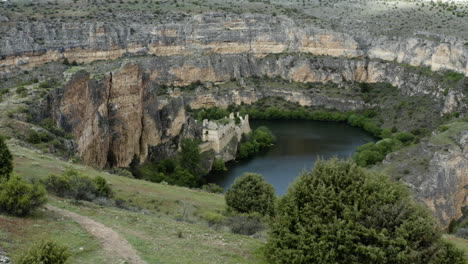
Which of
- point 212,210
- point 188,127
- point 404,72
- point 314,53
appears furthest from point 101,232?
point 314,53

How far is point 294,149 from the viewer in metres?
63.0

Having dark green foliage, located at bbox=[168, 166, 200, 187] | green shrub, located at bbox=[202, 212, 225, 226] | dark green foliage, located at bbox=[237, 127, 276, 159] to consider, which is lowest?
dark green foliage, located at bbox=[237, 127, 276, 159]

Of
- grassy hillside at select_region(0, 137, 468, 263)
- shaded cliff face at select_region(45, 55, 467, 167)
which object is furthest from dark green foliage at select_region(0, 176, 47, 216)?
shaded cliff face at select_region(45, 55, 467, 167)

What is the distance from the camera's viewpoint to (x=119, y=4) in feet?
323

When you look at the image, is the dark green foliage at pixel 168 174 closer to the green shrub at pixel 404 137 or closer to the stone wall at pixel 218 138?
the stone wall at pixel 218 138

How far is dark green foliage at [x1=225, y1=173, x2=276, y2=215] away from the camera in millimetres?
24219

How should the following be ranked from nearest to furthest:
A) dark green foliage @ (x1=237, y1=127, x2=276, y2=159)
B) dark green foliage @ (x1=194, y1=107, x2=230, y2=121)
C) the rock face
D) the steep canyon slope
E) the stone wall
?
the rock face < the steep canyon slope < the stone wall < dark green foliage @ (x1=237, y1=127, x2=276, y2=159) < dark green foliage @ (x1=194, y1=107, x2=230, y2=121)

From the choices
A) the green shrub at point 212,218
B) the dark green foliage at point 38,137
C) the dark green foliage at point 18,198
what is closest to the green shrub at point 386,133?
the dark green foliage at point 38,137

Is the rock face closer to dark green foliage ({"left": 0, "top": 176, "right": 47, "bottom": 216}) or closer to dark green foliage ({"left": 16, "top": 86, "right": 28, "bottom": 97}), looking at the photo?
dark green foliage ({"left": 0, "top": 176, "right": 47, "bottom": 216})

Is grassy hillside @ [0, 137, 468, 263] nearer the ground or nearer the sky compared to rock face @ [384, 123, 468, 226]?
nearer the sky

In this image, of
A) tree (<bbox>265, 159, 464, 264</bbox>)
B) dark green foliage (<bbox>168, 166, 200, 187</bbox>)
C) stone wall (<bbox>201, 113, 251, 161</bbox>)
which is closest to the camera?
tree (<bbox>265, 159, 464, 264</bbox>)

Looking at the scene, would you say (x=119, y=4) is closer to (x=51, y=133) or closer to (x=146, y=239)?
(x=51, y=133)

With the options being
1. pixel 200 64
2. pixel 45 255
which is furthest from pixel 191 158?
pixel 200 64

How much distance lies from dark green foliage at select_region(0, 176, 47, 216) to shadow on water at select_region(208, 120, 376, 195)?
31.3m
